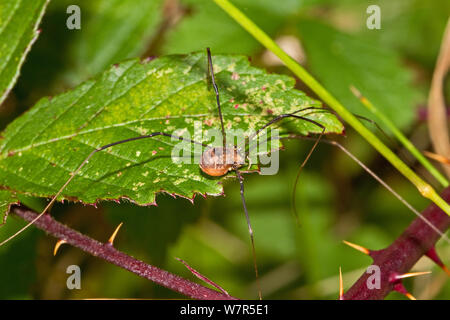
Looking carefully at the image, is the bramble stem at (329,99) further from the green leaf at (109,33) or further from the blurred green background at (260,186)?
the green leaf at (109,33)

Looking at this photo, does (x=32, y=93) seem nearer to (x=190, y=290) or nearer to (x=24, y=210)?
(x=24, y=210)

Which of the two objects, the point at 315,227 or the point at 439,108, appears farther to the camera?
the point at 315,227
